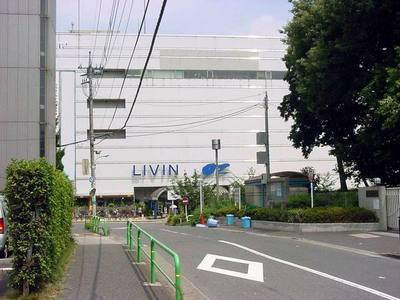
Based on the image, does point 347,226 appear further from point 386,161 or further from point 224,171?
point 224,171

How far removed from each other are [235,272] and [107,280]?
11.6 ft

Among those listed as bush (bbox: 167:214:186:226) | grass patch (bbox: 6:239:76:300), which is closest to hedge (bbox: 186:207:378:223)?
grass patch (bbox: 6:239:76:300)

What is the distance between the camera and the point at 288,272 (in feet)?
45.9

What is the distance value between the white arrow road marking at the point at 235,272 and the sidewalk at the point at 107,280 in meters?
1.98

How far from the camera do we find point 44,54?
2188cm

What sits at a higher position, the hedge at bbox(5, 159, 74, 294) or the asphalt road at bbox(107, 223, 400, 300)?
the hedge at bbox(5, 159, 74, 294)

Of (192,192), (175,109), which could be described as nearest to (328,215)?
(192,192)

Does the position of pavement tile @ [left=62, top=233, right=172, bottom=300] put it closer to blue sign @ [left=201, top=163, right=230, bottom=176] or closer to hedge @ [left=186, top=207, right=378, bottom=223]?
hedge @ [left=186, top=207, right=378, bottom=223]

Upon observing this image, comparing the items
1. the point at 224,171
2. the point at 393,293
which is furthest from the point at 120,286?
the point at 224,171

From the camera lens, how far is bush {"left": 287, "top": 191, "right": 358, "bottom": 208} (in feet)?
105

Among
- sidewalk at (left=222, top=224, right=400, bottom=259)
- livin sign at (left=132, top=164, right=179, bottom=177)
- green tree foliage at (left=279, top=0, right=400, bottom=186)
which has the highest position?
green tree foliage at (left=279, top=0, right=400, bottom=186)

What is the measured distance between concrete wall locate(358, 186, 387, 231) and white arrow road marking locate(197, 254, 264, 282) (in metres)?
12.6

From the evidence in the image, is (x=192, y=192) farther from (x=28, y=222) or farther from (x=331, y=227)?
(x=28, y=222)

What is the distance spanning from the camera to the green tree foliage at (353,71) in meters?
27.0
